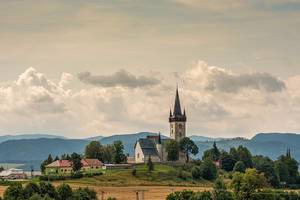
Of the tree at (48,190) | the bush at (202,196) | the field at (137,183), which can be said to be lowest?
the bush at (202,196)

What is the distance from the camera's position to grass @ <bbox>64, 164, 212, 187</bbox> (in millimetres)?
174125

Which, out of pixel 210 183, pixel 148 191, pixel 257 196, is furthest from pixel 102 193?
pixel 210 183

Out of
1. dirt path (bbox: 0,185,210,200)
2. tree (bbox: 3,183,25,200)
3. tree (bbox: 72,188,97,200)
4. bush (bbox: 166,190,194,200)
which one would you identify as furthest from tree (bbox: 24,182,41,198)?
bush (bbox: 166,190,194,200)

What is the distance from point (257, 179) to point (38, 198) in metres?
49.5

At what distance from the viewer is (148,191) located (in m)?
156

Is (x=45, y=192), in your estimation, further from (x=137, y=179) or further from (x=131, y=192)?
(x=137, y=179)

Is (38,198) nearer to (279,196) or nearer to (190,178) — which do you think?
(279,196)

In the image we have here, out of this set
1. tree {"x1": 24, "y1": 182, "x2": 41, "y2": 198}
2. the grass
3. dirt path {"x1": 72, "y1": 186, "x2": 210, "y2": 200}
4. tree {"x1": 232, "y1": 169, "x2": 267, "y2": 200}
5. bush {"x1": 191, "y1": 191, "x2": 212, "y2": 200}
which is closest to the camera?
tree {"x1": 24, "y1": 182, "x2": 41, "y2": 198}

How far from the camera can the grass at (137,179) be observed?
174 meters

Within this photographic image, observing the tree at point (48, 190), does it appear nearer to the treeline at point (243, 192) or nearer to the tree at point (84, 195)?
the tree at point (84, 195)

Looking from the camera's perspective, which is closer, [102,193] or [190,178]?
[102,193]

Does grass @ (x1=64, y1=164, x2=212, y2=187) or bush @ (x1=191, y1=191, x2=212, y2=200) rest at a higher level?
grass @ (x1=64, y1=164, x2=212, y2=187)

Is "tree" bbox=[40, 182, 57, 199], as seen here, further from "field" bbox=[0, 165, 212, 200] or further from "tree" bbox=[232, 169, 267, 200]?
"tree" bbox=[232, 169, 267, 200]

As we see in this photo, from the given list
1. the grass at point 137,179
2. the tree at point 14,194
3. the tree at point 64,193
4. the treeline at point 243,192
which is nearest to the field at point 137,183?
the grass at point 137,179
